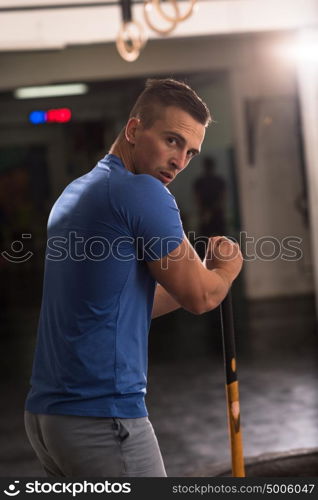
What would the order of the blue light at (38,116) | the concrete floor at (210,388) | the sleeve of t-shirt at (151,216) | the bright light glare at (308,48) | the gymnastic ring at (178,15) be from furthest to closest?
the blue light at (38,116) < the bright light glare at (308,48) < the concrete floor at (210,388) < the gymnastic ring at (178,15) < the sleeve of t-shirt at (151,216)

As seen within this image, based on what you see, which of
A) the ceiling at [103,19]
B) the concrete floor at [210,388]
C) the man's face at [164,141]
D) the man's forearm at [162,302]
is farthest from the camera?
the ceiling at [103,19]

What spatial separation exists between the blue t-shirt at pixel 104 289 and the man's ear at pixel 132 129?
2.9 inches

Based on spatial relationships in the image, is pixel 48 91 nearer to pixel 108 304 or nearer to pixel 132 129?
pixel 132 129

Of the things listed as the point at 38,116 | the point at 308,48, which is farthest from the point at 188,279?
the point at 38,116

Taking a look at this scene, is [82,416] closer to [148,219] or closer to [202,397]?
[148,219]

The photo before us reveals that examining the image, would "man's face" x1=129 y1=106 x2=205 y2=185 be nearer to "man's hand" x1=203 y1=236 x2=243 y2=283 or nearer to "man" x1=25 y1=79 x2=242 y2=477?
"man" x1=25 y1=79 x2=242 y2=477

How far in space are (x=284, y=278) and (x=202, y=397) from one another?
414 cm

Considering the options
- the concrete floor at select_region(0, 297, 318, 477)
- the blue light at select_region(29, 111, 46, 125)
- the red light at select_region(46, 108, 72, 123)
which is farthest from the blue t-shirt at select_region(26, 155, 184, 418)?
the blue light at select_region(29, 111, 46, 125)

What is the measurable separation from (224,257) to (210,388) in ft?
11.4

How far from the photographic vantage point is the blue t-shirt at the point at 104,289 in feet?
4.66

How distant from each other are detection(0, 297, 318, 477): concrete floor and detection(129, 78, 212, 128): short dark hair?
1.26 meters

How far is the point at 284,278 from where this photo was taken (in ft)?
28.5

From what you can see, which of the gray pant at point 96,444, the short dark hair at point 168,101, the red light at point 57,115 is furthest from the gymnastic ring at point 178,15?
the red light at point 57,115

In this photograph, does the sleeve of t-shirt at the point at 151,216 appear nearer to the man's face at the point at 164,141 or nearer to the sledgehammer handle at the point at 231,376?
the man's face at the point at 164,141
